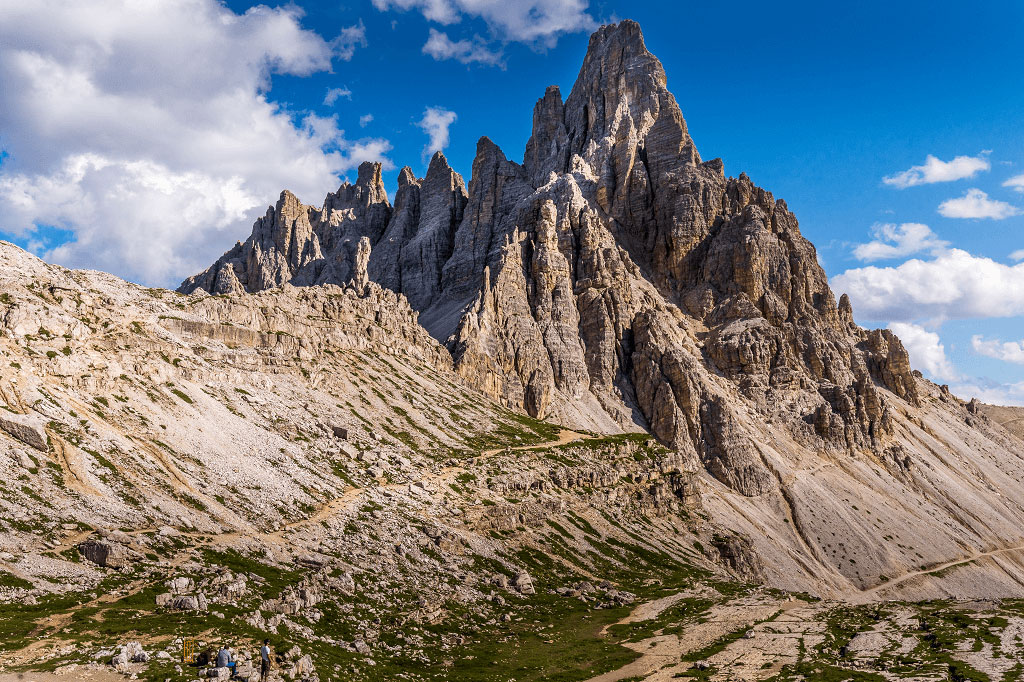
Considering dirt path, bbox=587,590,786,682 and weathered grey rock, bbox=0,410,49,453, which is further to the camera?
weathered grey rock, bbox=0,410,49,453

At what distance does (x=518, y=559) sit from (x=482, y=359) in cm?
8654

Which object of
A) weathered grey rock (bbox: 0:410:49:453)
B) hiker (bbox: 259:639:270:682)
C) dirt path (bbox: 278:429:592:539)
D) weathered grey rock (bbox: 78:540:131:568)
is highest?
weathered grey rock (bbox: 0:410:49:453)

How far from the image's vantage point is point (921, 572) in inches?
6658

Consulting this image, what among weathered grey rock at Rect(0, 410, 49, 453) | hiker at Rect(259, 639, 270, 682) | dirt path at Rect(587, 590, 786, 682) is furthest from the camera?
weathered grey rock at Rect(0, 410, 49, 453)

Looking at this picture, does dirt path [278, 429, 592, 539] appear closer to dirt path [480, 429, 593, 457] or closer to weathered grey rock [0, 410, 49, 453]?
dirt path [480, 429, 593, 457]

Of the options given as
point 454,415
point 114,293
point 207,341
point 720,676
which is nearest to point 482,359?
point 454,415

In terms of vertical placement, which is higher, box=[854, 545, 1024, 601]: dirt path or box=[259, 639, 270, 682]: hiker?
box=[259, 639, 270, 682]: hiker

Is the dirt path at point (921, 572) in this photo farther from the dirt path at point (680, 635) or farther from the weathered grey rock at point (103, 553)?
the weathered grey rock at point (103, 553)

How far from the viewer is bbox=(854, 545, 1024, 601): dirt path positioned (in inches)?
6230

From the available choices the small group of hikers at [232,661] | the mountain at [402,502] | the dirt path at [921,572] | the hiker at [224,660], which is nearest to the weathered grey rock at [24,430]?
the mountain at [402,502]

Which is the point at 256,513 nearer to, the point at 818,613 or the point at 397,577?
the point at 397,577

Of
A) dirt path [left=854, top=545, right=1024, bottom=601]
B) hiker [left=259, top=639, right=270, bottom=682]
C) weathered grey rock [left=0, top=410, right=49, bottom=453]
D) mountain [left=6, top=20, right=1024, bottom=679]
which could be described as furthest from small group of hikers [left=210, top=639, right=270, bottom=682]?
dirt path [left=854, top=545, right=1024, bottom=601]

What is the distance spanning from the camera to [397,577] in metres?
82.8

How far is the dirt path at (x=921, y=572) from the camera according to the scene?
158 m
